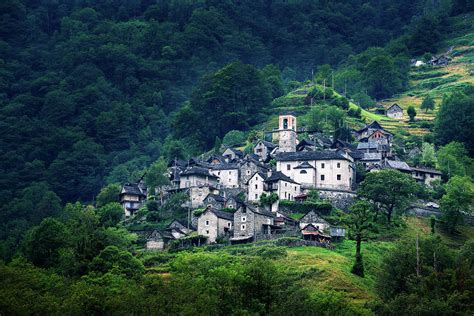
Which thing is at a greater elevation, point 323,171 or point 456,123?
point 456,123

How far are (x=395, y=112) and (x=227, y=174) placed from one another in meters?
50.2

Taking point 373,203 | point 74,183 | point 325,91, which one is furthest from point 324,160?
point 74,183

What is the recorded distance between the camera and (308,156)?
100m


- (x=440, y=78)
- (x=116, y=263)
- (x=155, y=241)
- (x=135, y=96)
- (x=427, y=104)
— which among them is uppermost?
(x=440, y=78)

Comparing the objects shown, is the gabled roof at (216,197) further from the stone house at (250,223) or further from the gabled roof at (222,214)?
the stone house at (250,223)

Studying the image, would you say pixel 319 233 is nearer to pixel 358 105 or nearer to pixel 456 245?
pixel 456 245

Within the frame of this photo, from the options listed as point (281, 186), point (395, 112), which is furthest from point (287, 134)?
point (395, 112)

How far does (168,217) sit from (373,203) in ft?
76.7

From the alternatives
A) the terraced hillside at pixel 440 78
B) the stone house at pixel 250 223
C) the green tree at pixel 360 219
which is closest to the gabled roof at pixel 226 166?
the stone house at pixel 250 223

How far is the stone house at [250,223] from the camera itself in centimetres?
8594

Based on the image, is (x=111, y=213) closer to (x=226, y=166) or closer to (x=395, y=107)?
(x=226, y=166)

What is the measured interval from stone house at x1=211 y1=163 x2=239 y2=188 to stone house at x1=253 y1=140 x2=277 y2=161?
8139mm

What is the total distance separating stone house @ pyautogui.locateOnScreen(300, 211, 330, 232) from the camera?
8575cm

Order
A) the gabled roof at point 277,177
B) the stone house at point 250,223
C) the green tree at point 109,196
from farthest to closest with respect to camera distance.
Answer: the green tree at point 109,196
the gabled roof at point 277,177
the stone house at point 250,223
